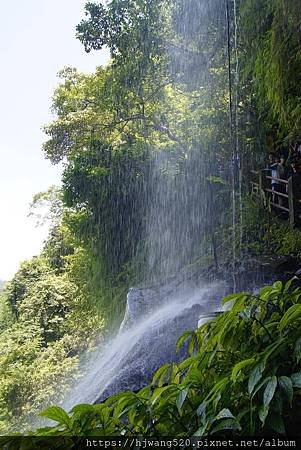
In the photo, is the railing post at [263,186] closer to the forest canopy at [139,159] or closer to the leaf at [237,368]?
the forest canopy at [139,159]

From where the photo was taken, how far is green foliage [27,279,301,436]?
2.09 ft

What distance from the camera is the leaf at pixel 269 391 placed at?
2.02 feet

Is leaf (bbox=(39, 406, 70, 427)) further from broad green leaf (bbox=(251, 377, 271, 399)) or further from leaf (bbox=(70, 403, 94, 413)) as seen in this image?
broad green leaf (bbox=(251, 377, 271, 399))

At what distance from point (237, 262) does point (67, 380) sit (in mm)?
2222

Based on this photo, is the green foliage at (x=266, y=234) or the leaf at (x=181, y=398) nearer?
the leaf at (x=181, y=398)

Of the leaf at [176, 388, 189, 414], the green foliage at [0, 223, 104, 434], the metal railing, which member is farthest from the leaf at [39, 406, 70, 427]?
the green foliage at [0, 223, 104, 434]

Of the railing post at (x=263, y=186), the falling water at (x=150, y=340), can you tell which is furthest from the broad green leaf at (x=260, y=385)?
the railing post at (x=263, y=186)

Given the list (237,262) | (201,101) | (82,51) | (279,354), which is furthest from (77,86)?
(279,354)

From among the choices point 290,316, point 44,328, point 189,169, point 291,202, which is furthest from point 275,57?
point 44,328

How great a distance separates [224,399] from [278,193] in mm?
3378

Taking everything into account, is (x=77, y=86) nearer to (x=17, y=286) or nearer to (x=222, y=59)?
(x=222, y=59)

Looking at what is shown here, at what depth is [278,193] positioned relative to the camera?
3887mm

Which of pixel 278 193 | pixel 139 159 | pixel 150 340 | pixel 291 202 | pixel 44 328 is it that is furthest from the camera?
pixel 44 328

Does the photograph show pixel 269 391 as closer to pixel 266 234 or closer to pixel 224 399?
pixel 224 399
